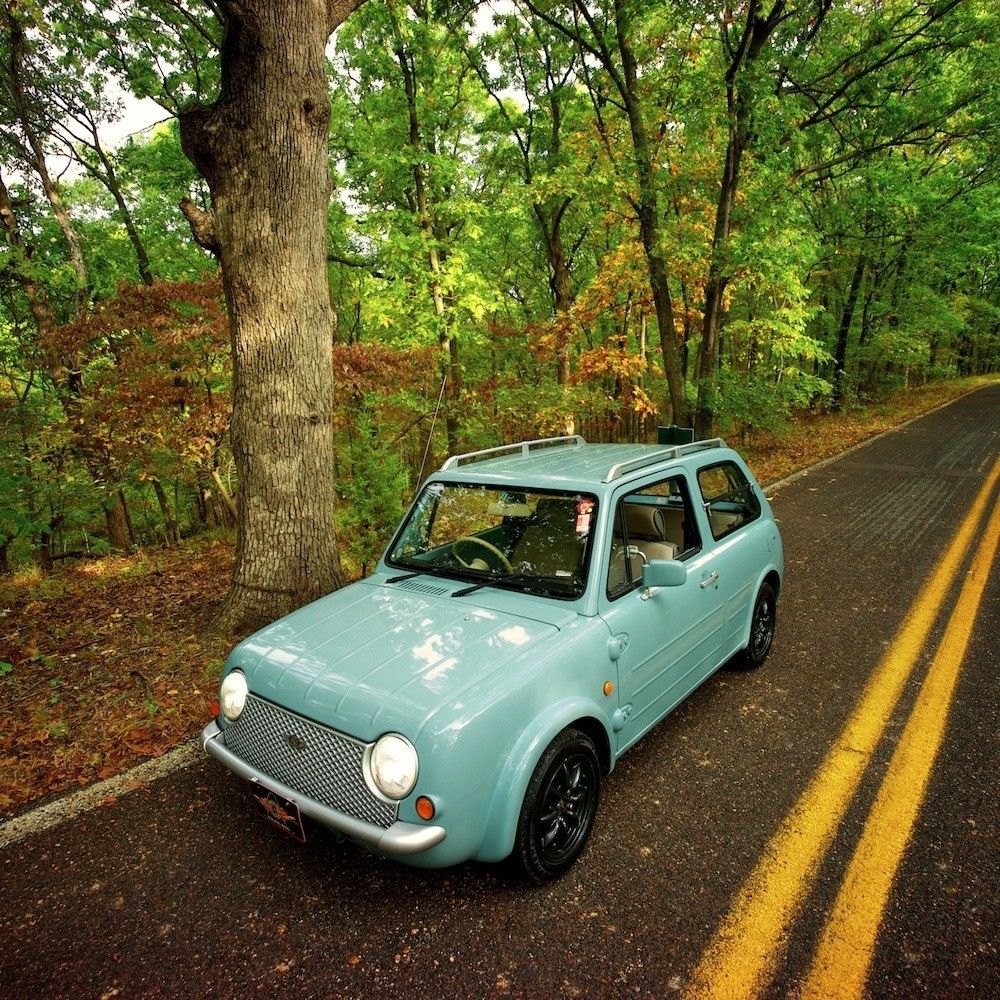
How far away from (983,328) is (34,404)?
52.2 m

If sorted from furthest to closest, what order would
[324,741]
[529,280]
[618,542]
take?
1. [529,280]
2. [618,542]
3. [324,741]

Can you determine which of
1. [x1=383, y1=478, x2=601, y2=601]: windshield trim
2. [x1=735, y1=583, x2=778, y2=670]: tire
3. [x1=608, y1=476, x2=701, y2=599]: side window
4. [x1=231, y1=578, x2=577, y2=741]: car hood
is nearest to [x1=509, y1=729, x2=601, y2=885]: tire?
[x1=231, y1=578, x2=577, y2=741]: car hood

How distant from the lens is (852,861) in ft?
8.44

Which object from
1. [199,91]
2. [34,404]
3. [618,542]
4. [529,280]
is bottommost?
[618,542]

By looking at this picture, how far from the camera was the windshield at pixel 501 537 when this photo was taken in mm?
3053

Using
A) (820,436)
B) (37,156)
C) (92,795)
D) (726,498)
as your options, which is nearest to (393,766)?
(92,795)

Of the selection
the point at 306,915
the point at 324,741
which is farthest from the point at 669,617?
the point at 306,915

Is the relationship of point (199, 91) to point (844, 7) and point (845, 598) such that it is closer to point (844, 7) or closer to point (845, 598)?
point (844, 7)

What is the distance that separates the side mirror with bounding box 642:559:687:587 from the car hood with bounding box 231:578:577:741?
0.47 metres

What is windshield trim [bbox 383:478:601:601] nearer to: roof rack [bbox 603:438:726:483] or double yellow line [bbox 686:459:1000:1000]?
roof rack [bbox 603:438:726:483]

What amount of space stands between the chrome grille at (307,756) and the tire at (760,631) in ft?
10.2

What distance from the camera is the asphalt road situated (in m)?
2.11

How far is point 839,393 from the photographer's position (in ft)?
69.7

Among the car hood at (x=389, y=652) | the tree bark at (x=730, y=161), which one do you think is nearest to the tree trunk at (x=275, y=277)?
the car hood at (x=389, y=652)
